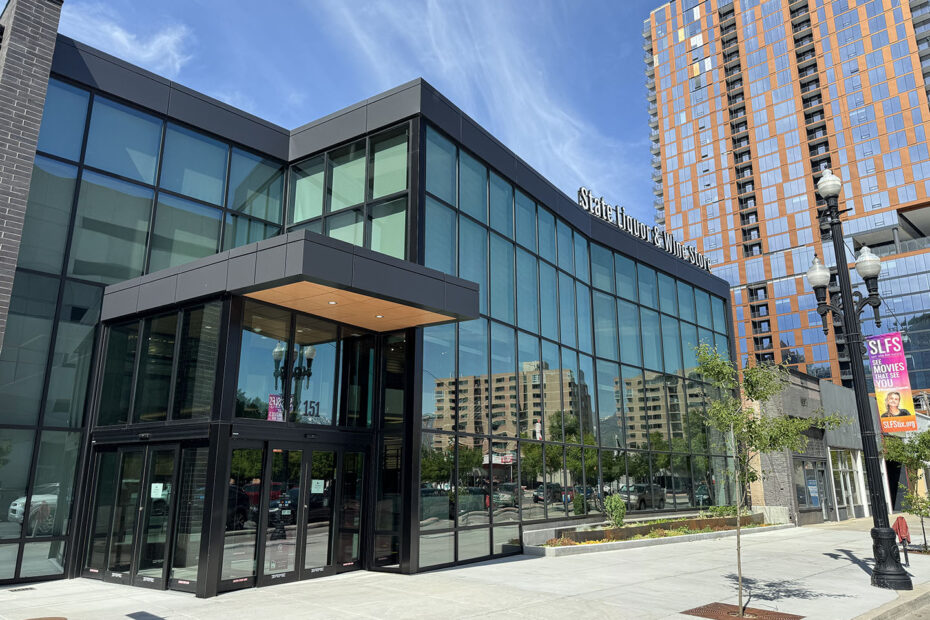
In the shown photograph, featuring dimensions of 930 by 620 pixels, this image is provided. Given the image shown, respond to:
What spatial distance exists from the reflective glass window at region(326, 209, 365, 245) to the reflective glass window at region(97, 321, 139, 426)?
4.92 m

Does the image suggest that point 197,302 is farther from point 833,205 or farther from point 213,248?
point 833,205

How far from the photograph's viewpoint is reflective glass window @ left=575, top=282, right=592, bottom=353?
21734mm

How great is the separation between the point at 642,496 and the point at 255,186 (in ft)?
55.1

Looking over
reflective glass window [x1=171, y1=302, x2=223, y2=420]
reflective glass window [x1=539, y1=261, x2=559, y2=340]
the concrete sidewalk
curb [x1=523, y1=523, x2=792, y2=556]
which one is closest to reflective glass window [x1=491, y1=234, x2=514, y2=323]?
reflective glass window [x1=539, y1=261, x2=559, y2=340]

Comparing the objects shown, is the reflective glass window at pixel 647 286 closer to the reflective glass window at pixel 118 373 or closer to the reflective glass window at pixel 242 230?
the reflective glass window at pixel 242 230

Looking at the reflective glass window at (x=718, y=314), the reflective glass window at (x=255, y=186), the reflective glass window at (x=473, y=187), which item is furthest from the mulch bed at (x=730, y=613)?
the reflective glass window at (x=718, y=314)

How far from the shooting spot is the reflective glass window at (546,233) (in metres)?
20.2

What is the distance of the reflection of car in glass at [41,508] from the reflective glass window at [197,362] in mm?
3157

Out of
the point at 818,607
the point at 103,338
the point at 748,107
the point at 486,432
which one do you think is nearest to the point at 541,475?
the point at 486,432

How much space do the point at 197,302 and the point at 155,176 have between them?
439cm

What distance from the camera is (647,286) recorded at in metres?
26.3

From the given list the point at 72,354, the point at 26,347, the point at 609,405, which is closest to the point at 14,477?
the point at 26,347

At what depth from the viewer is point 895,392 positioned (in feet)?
60.8

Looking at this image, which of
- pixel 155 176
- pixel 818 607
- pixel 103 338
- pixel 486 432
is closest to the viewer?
pixel 818 607
